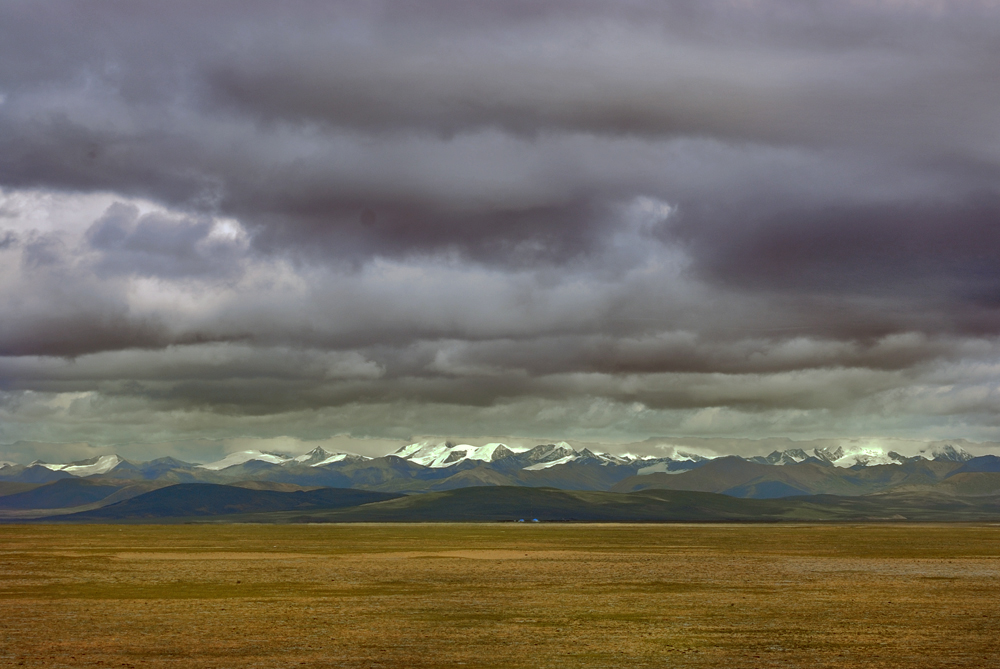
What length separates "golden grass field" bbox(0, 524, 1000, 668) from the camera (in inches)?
1566

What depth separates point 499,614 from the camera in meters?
53.6

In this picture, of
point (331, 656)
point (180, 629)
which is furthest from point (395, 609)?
point (331, 656)

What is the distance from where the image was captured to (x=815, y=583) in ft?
239

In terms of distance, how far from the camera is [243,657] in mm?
39688

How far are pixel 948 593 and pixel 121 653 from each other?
5244 centimetres

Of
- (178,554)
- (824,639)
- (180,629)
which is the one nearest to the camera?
(824,639)

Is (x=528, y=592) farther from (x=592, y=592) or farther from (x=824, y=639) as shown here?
(x=824, y=639)

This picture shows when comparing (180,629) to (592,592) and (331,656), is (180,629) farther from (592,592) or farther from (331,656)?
(592,592)

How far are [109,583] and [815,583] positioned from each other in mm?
53563

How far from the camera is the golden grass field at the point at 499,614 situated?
39781 millimetres

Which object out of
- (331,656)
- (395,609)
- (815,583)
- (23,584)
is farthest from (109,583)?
(815,583)

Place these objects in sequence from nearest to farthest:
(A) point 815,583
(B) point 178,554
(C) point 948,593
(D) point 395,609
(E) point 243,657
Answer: (E) point 243,657 < (D) point 395,609 < (C) point 948,593 < (A) point 815,583 < (B) point 178,554

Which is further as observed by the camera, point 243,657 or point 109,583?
point 109,583

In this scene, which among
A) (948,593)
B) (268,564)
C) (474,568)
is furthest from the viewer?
(268,564)
